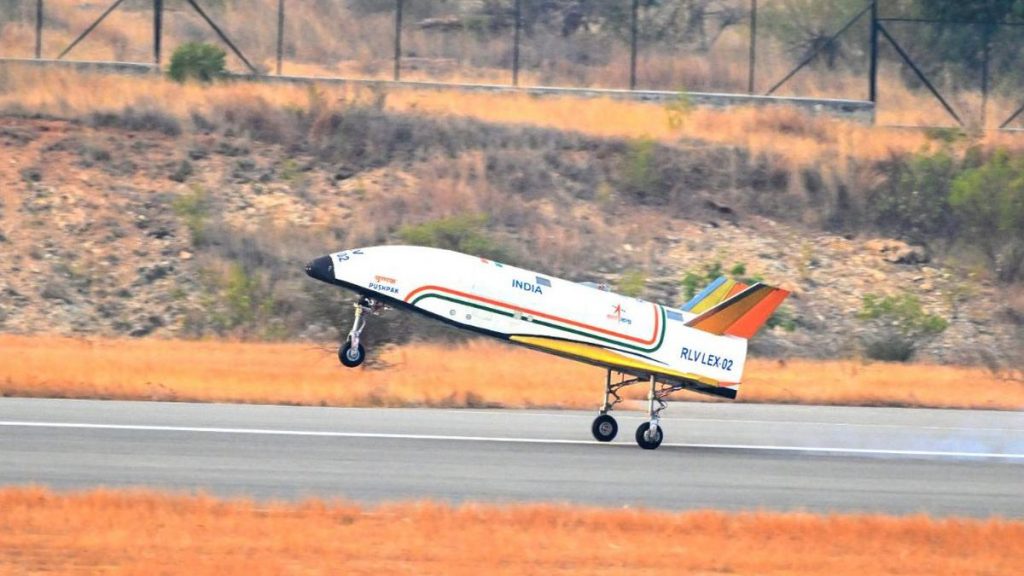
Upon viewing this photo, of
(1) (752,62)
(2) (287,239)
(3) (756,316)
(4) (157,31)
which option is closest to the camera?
(3) (756,316)

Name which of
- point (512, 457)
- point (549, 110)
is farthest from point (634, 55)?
point (512, 457)

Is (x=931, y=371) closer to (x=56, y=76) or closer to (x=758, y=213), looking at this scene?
(x=758, y=213)

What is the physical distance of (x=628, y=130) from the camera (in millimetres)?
47594

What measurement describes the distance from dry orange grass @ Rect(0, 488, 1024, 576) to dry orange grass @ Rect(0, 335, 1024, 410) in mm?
11336

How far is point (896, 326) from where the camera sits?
39.8 m

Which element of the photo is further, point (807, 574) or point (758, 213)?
point (758, 213)

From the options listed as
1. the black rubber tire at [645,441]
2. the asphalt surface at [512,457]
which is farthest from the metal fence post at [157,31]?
the black rubber tire at [645,441]

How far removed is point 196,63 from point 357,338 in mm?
28840

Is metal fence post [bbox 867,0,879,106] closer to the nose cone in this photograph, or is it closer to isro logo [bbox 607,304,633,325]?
isro logo [bbox 607,304,633,325]

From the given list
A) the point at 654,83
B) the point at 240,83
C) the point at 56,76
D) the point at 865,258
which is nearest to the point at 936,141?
the point at 865,258

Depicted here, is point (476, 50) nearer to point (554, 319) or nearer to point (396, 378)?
point (396, 378)

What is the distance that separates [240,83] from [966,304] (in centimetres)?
2413

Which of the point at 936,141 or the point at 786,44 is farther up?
the point at 786,44

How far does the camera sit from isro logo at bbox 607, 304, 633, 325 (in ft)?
73.3
